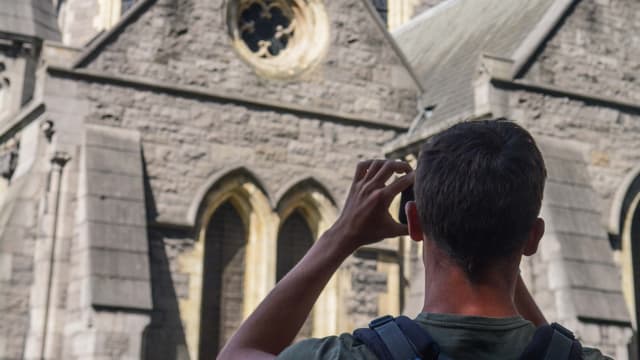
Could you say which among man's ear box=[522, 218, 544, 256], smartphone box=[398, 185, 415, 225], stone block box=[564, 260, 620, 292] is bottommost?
man's ear box=[522, 218, 544, 256]

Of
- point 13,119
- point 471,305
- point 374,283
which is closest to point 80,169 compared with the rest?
point 13,119

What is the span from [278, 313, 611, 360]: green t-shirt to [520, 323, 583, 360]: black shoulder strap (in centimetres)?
4

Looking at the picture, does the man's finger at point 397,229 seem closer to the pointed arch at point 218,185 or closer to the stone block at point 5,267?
the pointed arch at point 218,185

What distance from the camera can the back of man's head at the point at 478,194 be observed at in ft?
5.77

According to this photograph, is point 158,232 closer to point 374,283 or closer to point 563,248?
point 374,283

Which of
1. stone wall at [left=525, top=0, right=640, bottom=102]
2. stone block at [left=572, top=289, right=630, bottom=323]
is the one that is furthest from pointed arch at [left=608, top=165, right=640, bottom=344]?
stone wall at [left=525, top=0, right=640, bottom=102]

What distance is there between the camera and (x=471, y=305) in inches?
71.0

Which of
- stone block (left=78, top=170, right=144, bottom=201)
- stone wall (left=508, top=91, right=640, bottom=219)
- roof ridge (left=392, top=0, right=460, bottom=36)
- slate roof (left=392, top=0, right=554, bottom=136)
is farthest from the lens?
roof ridge (left=392, top=0, right=460, bottom=36)

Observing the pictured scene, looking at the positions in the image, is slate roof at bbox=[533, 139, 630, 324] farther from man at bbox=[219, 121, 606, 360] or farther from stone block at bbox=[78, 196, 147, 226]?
man at bbox=[219, 121, 606, 360]

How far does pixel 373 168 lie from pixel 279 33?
524 inches

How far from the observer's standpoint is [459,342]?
1.76 m

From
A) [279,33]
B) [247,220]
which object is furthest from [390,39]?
[247,220]

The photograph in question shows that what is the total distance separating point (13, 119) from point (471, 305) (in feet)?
44.6

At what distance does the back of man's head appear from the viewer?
69.3 inches
